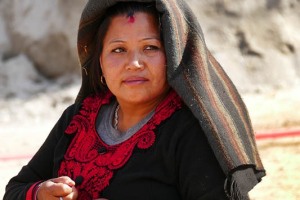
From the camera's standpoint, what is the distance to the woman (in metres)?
2.01

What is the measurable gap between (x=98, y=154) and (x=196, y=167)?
0.37 m

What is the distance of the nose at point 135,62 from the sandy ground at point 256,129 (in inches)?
98.9

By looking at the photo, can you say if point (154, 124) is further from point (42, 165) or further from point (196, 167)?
point (42, 165)

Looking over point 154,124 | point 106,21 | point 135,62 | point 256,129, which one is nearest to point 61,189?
point 154,124

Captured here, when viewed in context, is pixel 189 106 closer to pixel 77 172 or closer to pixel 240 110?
pixel 240 110

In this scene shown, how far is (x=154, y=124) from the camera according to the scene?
216 centimetres

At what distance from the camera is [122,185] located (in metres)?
2.10

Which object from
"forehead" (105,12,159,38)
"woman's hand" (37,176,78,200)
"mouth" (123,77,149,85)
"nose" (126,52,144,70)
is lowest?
"woman's hand" (37,176,78,200)

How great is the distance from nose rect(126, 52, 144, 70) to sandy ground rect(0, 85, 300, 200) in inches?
98.9

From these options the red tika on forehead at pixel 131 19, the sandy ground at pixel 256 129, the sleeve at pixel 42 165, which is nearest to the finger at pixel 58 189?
the sleeve at pixel 42 165

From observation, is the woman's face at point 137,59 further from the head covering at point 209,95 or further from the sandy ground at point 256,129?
the sandy ground at point 256,129

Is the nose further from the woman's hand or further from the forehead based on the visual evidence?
the woman's hand

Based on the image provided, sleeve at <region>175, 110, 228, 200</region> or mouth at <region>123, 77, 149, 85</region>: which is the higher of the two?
mouth at <region>123, 77, 149, 85</region>

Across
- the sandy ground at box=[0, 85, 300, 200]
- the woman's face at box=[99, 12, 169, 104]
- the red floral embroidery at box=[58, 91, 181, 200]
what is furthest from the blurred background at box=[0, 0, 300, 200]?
the woman's face at box=[99, 12, 169, 104]
